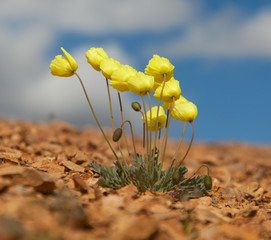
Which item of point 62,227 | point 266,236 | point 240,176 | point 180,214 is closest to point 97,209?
point 62,227

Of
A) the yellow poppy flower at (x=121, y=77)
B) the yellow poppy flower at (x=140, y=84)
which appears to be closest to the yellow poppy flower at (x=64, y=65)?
Result: the yellow poppy flower at (x=121, y=77)

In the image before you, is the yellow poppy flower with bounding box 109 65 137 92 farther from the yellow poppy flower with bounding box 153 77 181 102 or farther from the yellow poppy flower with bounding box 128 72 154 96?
the yellow poppy flower with bounding box 153 77 181 102

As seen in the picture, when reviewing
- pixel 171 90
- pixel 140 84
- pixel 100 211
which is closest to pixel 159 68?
pixel 171 90

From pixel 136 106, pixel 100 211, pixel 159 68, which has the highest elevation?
pixel 159 68

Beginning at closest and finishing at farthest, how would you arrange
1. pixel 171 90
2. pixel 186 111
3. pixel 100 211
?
pixel 100 211
pixel 186 111
pixel 171 90

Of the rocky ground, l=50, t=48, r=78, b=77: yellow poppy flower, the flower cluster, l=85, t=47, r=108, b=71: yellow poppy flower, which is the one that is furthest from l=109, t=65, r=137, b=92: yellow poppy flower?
the rocky ground

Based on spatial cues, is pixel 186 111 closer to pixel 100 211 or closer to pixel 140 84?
pixel 140 84
